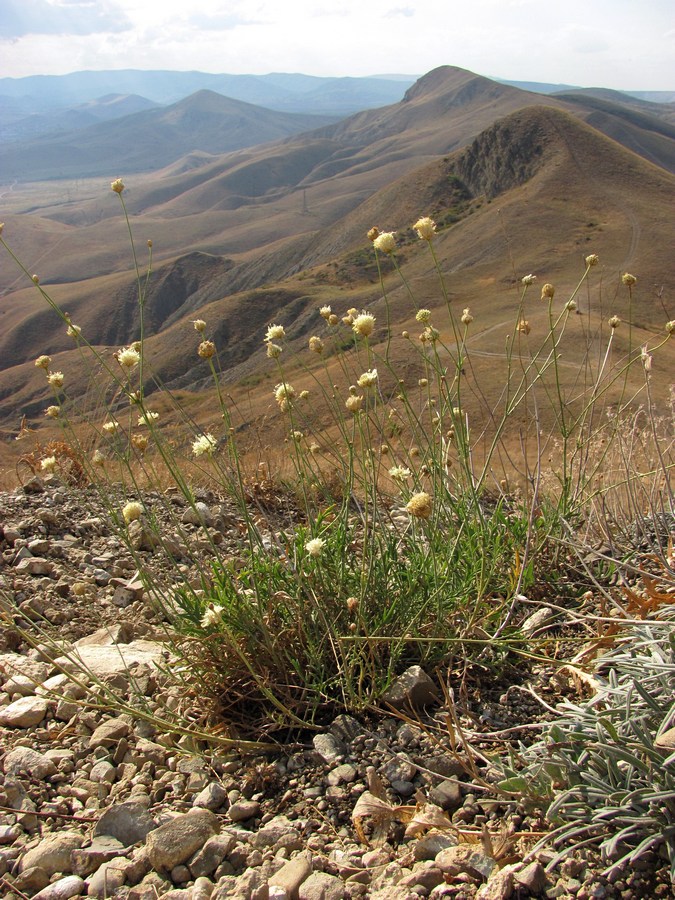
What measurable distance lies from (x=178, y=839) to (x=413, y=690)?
32.4 inches

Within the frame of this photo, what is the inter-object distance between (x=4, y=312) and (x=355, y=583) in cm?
10922

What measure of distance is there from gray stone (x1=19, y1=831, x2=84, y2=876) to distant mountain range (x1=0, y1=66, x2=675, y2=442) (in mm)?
3547

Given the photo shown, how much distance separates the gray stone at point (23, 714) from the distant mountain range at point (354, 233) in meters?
3.38

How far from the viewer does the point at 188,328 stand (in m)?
64.1

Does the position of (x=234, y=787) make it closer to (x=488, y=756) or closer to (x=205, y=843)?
(x=205, y=843)

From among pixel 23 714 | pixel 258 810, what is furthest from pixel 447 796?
pixel 23 714

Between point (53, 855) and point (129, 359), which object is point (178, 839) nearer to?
point (53, 855)

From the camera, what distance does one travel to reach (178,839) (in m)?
1.68

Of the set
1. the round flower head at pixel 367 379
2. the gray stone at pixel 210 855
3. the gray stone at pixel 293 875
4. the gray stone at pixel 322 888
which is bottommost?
the gray stone at pixel 210 855

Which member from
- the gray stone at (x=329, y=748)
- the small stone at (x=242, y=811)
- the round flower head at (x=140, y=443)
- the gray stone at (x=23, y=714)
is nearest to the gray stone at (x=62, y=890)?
the small stone at (x=242, y=811)

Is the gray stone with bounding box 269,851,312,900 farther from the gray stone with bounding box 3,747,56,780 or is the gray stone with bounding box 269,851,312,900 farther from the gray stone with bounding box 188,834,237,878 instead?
the gray stone with bounding box 3,747,56,780

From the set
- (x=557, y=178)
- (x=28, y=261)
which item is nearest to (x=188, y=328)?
(x=557, y=178)

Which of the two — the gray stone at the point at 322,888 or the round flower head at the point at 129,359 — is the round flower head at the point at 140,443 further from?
the gray stone at the point at 322,888

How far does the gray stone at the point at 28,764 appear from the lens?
6.79 feet
